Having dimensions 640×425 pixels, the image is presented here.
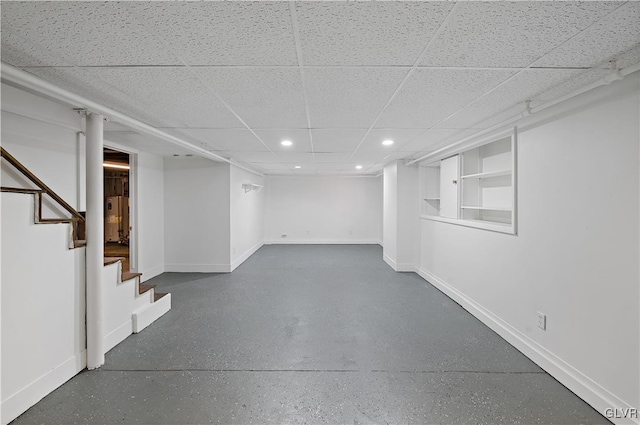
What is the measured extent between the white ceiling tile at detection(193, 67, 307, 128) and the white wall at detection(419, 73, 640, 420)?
197 cm

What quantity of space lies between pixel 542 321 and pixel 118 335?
3710mm

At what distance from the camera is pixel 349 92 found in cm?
198

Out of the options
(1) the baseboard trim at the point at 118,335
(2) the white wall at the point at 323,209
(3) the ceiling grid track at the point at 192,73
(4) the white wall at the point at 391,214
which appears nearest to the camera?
(3) the ceiling grid track at the point at 192,73

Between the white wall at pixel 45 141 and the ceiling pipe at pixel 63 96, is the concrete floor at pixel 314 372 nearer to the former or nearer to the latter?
the white wall at pixel 45 141

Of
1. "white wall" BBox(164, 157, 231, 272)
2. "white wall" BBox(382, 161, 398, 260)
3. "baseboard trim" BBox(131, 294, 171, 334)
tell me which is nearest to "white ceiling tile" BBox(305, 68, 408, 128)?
"baseboard trim" BBox(131, 294, 171, 334)

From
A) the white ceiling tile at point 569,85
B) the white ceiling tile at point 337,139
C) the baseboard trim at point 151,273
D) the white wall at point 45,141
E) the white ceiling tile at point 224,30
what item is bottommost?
the baseboard trim at point 151,273

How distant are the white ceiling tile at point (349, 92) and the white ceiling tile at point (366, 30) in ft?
0.39

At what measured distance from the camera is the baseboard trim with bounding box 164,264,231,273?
17.2 feet

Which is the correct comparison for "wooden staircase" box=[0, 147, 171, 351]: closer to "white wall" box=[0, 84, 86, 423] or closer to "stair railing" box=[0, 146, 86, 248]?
"stair railing" box=[0, 146, 86, 248]

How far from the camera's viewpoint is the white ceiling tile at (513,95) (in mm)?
1718

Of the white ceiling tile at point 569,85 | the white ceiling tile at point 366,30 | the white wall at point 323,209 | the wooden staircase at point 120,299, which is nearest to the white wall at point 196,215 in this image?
the wooden staircase at point 120,299

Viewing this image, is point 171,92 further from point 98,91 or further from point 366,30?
point 366,30

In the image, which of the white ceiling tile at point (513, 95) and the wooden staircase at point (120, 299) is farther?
the wooden staircase at point (120, 299)

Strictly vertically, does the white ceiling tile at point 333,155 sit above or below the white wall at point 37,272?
above
